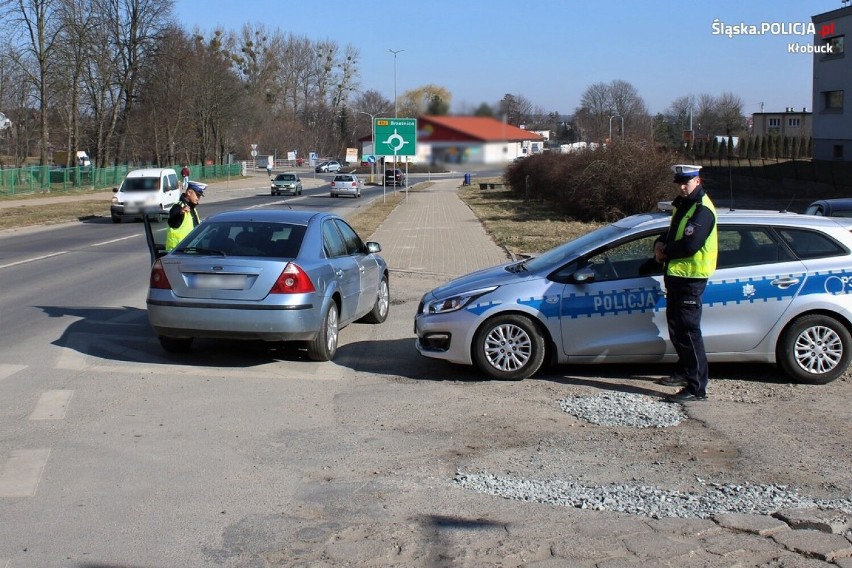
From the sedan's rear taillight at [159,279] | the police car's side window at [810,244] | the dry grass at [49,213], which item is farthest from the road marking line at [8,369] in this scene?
the dry grass at [49,213]

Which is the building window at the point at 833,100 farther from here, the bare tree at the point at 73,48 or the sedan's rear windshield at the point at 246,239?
the sedan's rear windshield at the point at 246,239

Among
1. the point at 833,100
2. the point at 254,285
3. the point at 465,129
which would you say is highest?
the point at 833,100

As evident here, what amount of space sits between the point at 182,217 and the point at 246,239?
6.11 feet

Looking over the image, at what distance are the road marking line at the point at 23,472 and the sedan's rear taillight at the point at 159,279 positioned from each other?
275cm

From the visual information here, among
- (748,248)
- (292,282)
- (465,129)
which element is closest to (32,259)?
(292,282)

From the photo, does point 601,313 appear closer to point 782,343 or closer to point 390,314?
point 782,343

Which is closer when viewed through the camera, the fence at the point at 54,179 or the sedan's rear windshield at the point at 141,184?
the sedan's rear windshield at the point at 141,184

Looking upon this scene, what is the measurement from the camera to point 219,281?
8.18 m

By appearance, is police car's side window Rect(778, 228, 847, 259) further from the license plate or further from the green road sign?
the license plate

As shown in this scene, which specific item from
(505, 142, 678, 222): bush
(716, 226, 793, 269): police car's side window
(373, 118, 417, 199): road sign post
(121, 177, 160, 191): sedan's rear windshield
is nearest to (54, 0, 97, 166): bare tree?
(121, 177, 160, 191): sedan's rear windshield

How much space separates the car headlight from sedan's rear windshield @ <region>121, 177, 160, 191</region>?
2520 centimetres

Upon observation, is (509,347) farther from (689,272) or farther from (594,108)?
(594,108)

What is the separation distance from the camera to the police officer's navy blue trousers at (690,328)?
702 centimetres

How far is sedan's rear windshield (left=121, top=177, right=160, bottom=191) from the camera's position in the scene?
3119 cm
